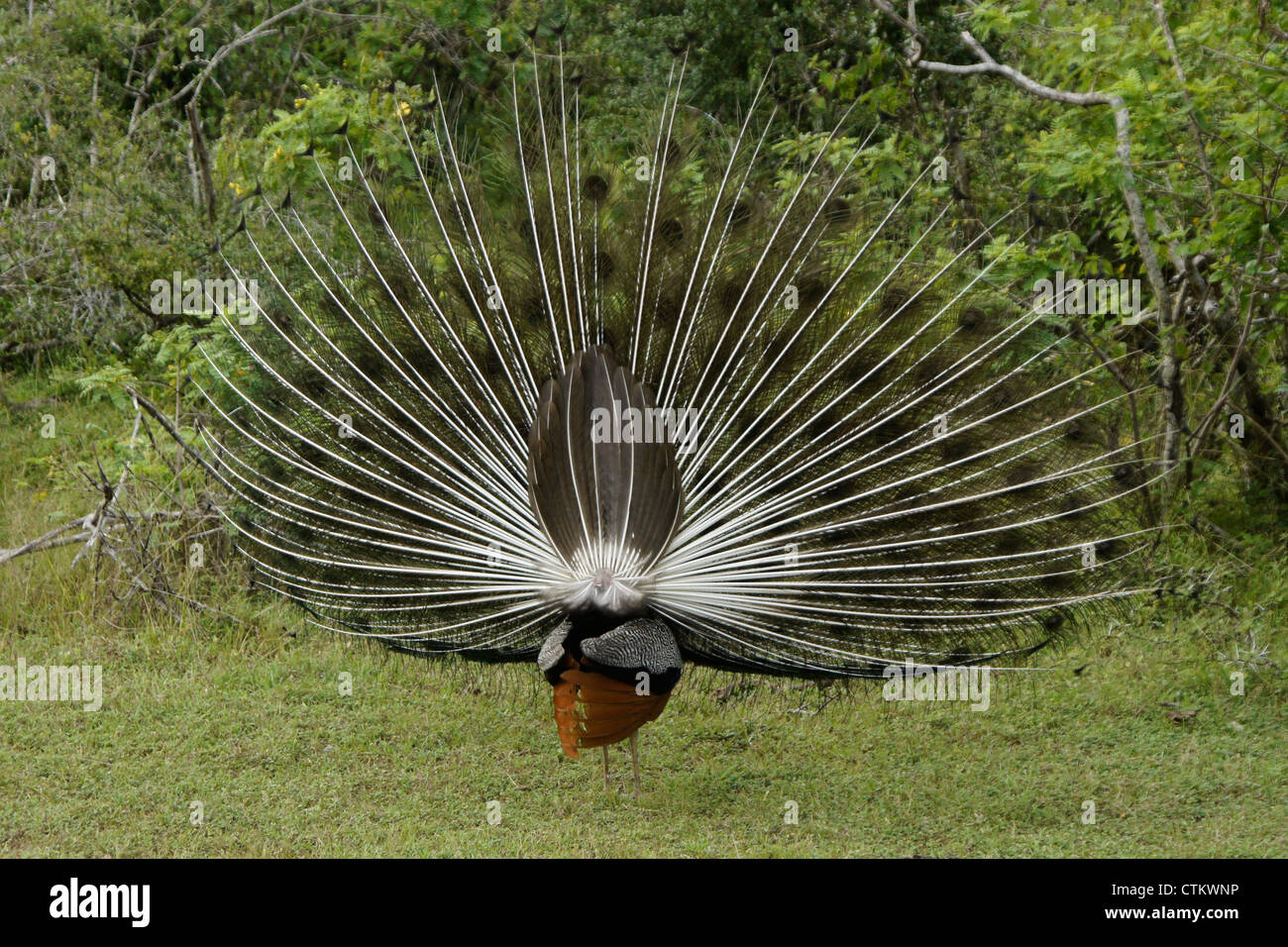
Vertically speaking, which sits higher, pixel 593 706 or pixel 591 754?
Answer: pixel 593 706

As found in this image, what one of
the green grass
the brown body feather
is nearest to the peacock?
the brown body feather

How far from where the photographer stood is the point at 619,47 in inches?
417

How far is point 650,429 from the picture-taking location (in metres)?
5.43

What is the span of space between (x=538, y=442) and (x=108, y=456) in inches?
189

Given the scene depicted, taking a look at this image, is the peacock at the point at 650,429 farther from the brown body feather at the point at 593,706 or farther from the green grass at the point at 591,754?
the green grass at the point at 591,754

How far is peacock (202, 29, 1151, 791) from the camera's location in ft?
17.6

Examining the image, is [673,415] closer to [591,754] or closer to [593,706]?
[593,706]

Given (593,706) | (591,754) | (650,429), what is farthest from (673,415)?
(591,754)

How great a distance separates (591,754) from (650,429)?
6.63ft

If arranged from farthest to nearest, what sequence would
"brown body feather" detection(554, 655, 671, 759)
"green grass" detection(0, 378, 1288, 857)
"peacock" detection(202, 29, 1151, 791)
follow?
"green grass" detection(0, 378, 1288, 857), "peacock" detection(202, 29, 1151, 791), "brown body feather" detection(554, 655, 671, 759)

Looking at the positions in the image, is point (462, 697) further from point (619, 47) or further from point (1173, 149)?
point (619, 47)

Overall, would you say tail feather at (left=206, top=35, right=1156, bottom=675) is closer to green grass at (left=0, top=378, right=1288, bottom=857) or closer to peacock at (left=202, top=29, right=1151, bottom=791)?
peacock at (left=202, top=29, right=1151, bottom=791)

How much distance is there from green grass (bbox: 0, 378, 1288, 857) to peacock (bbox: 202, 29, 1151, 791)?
2.63 feet

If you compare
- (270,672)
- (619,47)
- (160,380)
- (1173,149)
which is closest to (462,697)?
(270,672)
